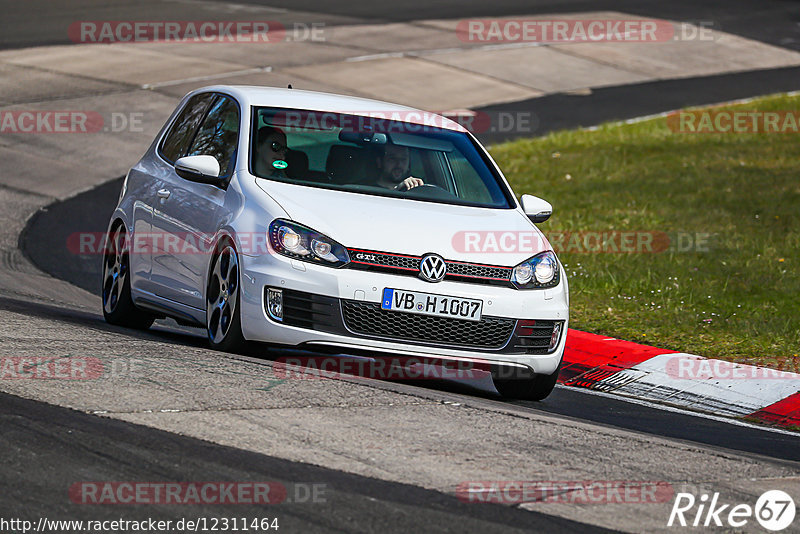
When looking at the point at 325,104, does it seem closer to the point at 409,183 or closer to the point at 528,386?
the point at 409,183

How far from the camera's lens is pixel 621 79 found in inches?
1037

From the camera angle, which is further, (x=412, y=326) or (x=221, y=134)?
(x=221, y=134)

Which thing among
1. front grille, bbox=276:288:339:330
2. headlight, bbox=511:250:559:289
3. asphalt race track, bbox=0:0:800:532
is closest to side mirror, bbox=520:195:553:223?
headlight, bbox=511:250:559:289

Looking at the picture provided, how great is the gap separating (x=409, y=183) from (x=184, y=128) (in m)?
1.79

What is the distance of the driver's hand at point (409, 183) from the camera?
826 centimetres

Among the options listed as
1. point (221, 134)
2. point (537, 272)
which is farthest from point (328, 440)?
point (221, 134)

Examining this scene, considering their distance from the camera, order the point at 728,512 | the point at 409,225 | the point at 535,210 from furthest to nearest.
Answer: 1. the point at 535,210
2. the point at 409,225
3. the point at 728,512

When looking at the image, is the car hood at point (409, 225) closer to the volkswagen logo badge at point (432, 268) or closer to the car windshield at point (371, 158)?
the volkswagen logo badge at point (432, 268)

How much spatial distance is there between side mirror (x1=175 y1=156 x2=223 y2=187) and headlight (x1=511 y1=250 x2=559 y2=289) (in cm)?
186

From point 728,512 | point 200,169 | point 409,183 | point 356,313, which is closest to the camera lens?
point 728,512

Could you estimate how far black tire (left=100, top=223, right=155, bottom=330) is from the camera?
9.20 meters

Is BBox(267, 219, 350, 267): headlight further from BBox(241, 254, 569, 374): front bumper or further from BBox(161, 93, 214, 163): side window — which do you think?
BBox(161, 93, 214, 163): side window

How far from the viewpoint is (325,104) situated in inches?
344

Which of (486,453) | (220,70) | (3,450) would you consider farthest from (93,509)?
(220,70)
